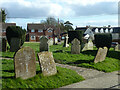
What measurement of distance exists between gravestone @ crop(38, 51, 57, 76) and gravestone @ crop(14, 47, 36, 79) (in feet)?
1.85

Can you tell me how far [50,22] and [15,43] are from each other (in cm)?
5919

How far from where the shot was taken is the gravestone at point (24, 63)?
800 centimetres

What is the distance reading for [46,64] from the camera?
9.19 meters

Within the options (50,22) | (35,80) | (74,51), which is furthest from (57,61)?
(50,22)

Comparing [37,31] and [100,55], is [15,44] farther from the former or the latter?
[37,31]

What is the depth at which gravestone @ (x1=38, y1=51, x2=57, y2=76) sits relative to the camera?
355 inches

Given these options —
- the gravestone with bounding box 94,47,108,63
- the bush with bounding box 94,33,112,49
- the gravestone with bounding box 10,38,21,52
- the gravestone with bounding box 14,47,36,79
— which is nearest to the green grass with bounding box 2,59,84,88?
the gravestone with bounding box 14,47,36,79

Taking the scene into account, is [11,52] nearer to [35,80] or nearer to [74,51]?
[74,51]

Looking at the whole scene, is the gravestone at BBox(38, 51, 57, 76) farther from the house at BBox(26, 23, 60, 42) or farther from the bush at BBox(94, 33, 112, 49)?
the house at BBox(26, 23, 60, 42)

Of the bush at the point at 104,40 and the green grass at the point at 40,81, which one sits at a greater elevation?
the bush at the point at 104,40

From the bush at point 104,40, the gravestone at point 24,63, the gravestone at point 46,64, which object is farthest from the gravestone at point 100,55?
the bush at point 104,40

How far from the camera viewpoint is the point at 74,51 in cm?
1741

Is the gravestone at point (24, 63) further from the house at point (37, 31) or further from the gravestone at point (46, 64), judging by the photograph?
the house at point (37, 31)

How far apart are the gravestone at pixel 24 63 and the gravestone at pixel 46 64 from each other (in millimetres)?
563
